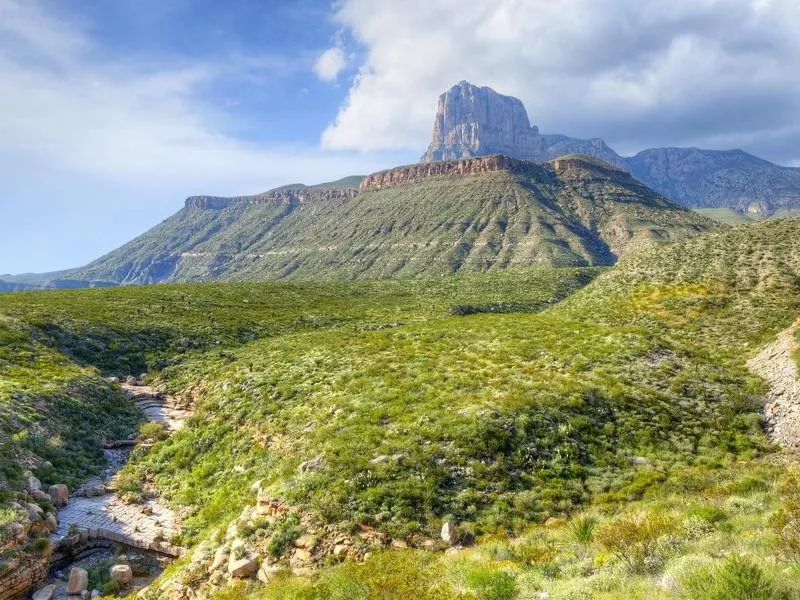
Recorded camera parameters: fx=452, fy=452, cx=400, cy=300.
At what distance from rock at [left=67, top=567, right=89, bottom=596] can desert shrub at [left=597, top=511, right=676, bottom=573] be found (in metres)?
14.3

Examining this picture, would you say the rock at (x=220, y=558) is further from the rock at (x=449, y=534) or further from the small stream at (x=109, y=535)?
the rock at (x=449, y=534)

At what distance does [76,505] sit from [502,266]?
476ft

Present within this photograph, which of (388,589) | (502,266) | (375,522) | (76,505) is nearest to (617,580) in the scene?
(388,589)

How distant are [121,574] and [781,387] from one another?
1062 inches

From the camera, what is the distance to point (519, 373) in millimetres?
23750

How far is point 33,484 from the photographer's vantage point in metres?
16.5

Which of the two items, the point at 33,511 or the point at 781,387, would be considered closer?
the point at 33,511

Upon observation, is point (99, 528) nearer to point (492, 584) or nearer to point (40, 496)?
point (40, 496)

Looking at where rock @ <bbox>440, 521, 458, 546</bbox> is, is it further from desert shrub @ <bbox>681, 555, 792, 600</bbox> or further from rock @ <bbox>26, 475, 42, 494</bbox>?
rock @ <bbox>26, 475, 42, 494</bbox>

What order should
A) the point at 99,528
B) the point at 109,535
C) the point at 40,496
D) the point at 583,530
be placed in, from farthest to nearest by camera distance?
the point at 40,496 < the point at 99,528 < the point at 109,535 < the point at 583,530

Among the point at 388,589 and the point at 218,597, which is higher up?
the point at 388,589

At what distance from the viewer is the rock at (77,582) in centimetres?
1287

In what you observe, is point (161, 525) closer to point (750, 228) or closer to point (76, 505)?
point (76, 505)

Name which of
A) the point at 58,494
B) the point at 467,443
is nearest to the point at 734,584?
the point at 467,443
